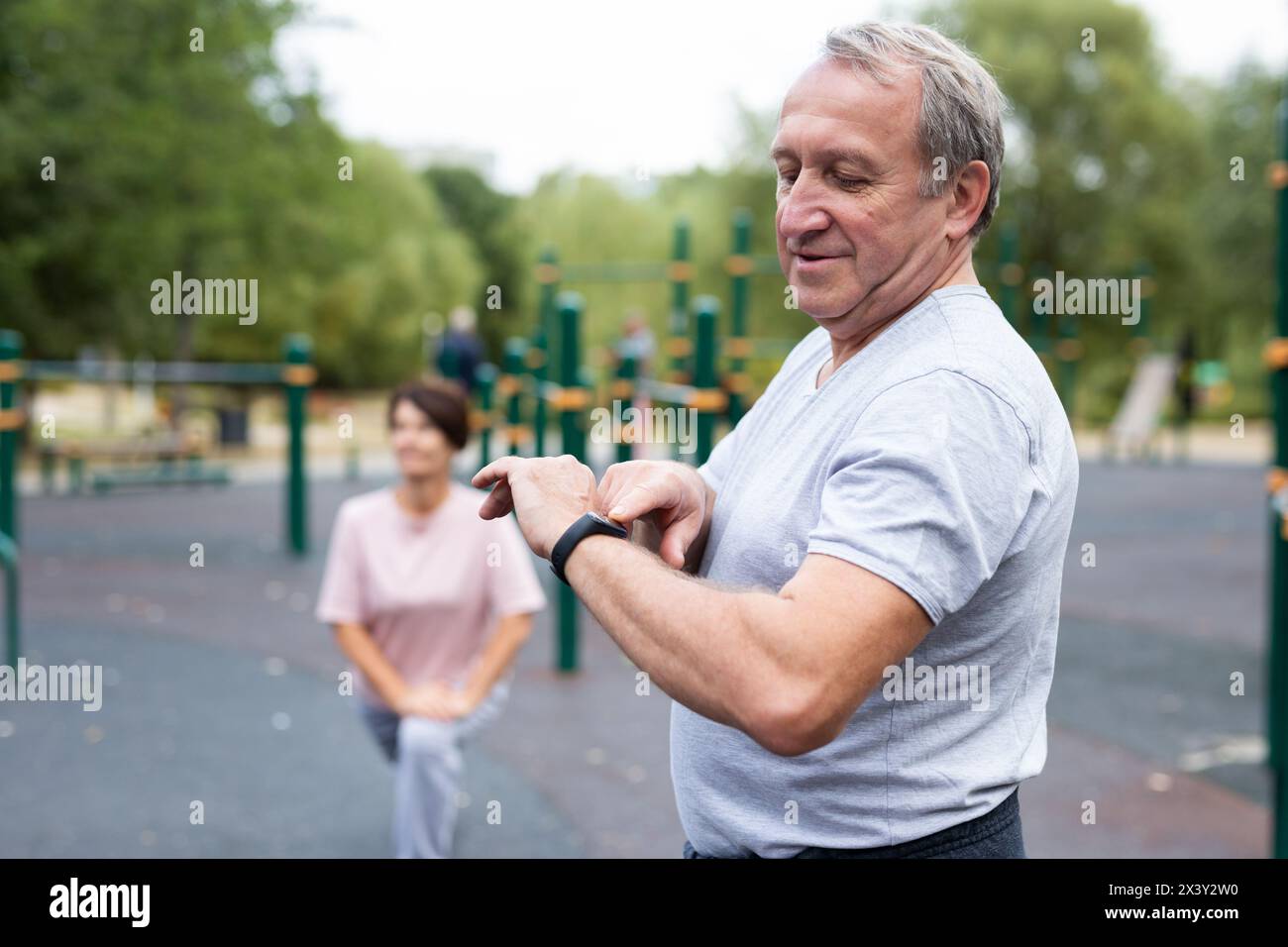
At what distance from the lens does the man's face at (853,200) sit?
160 centimetres

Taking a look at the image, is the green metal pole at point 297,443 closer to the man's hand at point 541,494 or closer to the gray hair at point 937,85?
the man's hand at point 541,494

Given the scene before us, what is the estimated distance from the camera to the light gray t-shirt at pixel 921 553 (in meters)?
1.45

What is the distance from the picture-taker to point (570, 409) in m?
7.22

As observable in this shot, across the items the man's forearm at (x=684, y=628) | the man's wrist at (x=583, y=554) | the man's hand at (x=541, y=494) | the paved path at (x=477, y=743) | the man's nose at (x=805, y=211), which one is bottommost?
the paved path at (x=477, y=743)

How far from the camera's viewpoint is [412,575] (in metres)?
4.37

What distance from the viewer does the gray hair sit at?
5.25 ft

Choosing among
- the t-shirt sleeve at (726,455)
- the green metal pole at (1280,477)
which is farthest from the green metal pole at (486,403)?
the t-shirt sleeve at (726,455)

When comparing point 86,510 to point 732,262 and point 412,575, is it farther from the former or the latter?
point 412,575

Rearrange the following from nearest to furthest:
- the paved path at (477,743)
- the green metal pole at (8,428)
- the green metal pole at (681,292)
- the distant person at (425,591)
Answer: the distant person at (425,591), the paved path at (477,743), the green metal pole at (8,428), the green metal pole at (681,292)

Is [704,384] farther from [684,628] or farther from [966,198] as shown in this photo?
[684,628]

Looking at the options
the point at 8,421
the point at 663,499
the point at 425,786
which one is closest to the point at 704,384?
the point at 425,786

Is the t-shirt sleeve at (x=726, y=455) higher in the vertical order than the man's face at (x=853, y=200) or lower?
lower

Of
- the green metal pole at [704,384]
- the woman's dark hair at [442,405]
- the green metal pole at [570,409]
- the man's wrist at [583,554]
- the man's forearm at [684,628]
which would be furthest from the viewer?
the green metal pole at [570,409]

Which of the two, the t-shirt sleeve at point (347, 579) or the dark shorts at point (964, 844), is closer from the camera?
the dark shorts at point (964, 844)
